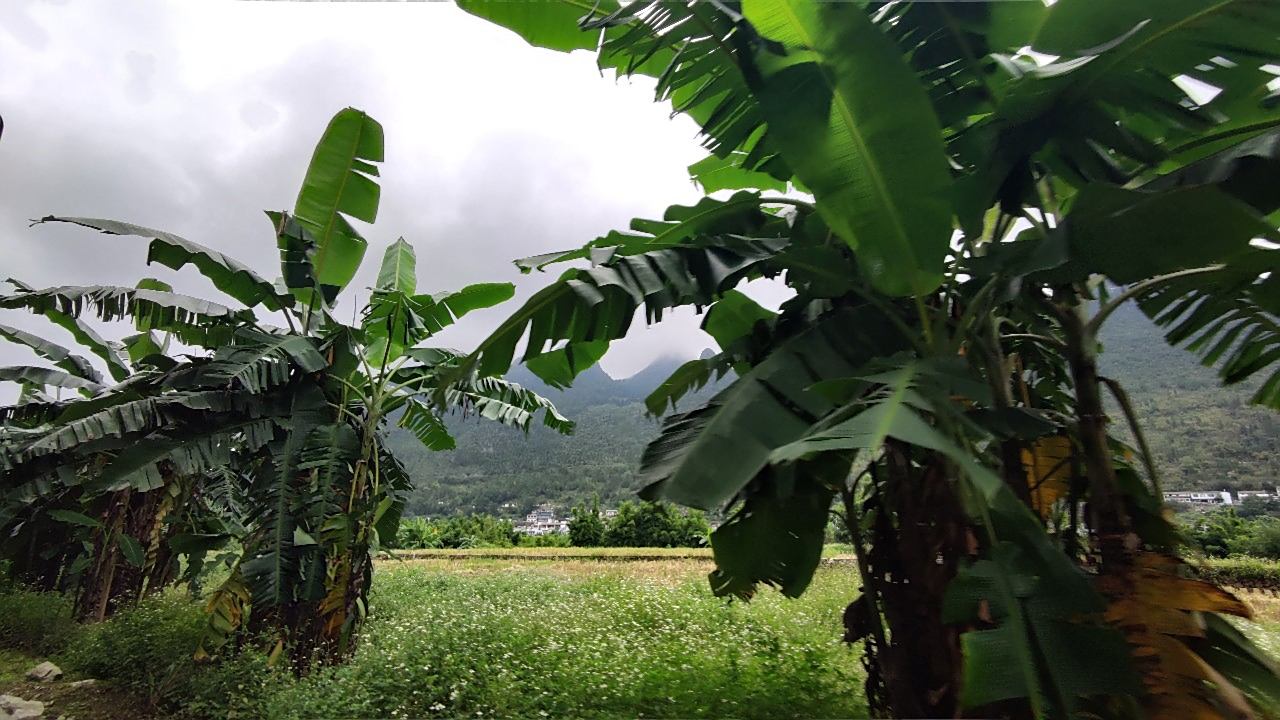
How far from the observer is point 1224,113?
1313 mm

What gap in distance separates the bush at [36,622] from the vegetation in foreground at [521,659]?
12mm

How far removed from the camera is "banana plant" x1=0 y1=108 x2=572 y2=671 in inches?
94.4

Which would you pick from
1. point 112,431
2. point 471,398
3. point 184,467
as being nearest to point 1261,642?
point 471,398

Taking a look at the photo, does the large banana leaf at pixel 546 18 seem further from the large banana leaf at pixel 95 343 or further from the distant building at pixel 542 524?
the distant building at pixel 542 524

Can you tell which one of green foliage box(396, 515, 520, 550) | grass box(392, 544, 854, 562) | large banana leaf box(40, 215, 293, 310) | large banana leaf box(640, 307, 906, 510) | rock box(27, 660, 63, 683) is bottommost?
green foliage box(396, 515, 520, 550)

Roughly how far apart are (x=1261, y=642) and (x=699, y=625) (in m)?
2.17

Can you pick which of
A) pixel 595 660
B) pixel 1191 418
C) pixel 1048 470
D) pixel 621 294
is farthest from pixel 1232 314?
pixel 1191 418

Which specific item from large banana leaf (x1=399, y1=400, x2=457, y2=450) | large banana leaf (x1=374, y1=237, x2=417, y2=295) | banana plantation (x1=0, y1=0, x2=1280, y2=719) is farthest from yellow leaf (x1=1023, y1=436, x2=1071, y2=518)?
large banana leaf (x1=374, y1=237, x2=417, y2=295)

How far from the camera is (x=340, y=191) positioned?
2.76 m

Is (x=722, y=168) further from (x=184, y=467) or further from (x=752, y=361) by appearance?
(x=184, y=467)

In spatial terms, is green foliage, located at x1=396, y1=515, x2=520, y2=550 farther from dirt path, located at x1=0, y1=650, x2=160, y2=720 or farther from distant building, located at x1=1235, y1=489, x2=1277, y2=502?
distant building, located at x1=1235, y1=489, x2=1277, y2=502

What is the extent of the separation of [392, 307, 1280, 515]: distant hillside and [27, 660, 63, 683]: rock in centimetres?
173

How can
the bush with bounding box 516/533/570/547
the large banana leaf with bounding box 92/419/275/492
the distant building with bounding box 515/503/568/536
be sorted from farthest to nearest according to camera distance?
the distant building with bounding box 515/503/568/536
the bush with bounding box 516/533/570/547
the large banana leaf with bounding box 92/419/275/492

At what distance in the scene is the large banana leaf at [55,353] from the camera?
11.7 ft
